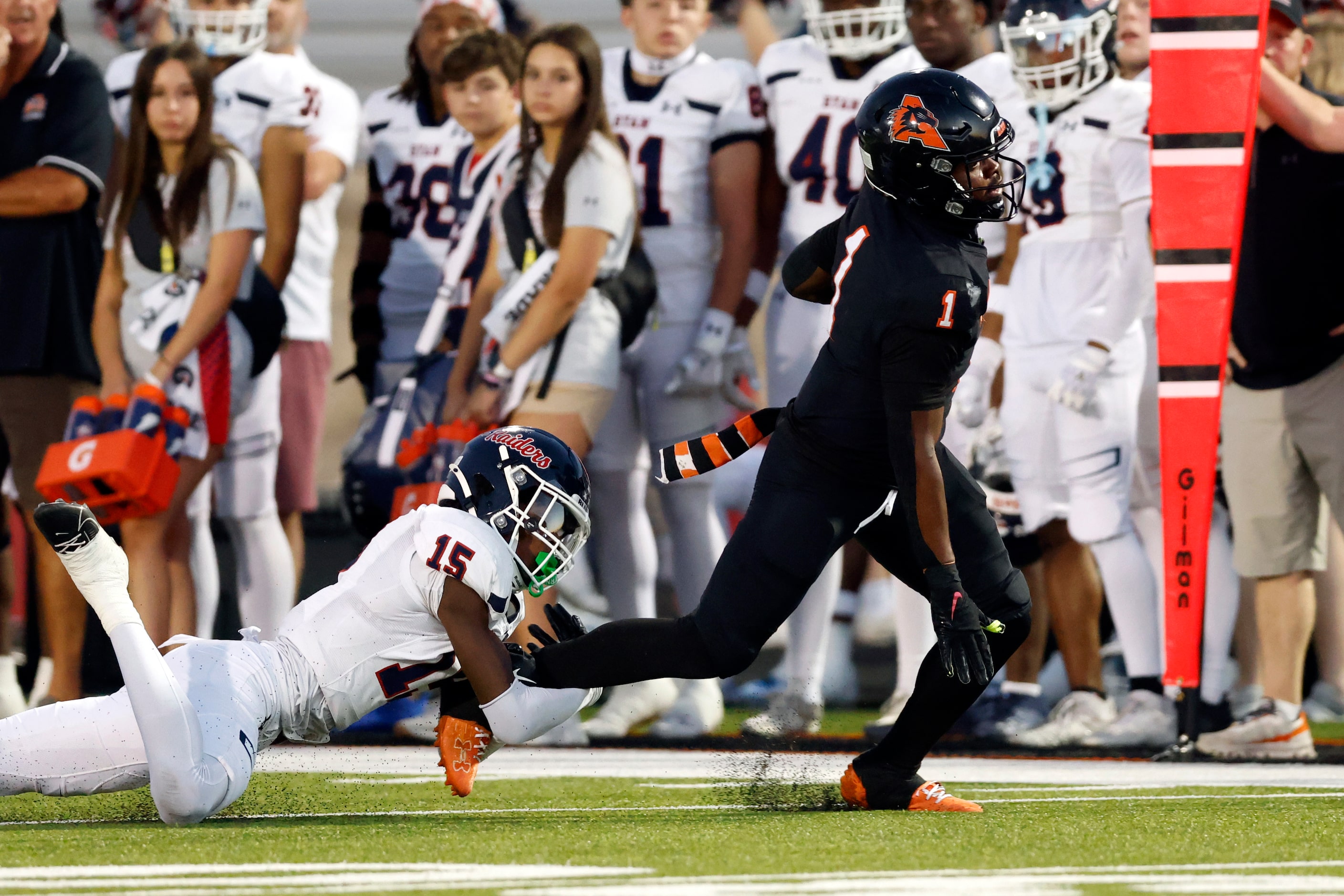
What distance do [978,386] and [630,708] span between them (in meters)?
1.37

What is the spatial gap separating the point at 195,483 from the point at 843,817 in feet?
8.82

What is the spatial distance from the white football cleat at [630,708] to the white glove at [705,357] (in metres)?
0.88

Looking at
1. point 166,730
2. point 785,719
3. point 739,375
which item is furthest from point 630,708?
point 166,730

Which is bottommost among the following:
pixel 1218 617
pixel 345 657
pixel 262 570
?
pixel 1218 617

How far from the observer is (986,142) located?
3.47 meters

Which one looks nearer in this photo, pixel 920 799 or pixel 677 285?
pixel 920 799

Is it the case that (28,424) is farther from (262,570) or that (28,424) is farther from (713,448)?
(713,448)

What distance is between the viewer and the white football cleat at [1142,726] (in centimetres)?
516

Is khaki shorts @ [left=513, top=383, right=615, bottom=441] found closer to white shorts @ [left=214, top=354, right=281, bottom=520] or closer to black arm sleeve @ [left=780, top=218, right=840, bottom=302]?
white shorts @ [left=214, top=354, right=281, bottom=520]

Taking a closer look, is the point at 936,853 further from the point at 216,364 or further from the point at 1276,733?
the point at 216,364

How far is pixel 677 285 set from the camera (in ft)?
18.9

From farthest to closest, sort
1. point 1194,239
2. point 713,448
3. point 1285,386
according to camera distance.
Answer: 1. point 1285,386
2. point 1194,239
3. point 713,448

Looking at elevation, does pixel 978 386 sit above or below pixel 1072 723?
above

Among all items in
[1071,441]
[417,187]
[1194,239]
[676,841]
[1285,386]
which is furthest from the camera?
[417,187]
